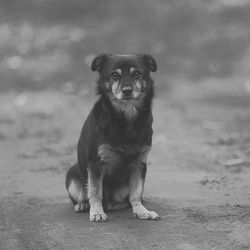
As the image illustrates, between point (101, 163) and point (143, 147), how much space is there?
0.42 metres

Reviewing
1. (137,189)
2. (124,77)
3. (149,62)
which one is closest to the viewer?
(124,77)

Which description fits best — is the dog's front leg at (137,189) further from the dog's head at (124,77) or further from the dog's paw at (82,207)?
the dog's head at (124,77)

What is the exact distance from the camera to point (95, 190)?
5727mm

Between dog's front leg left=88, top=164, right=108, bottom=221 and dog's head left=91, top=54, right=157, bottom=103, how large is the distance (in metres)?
0.71

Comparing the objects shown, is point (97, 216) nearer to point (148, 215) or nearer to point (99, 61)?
point (148, 215)

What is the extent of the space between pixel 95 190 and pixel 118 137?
56cm

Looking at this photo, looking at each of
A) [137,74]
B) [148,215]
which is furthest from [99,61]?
[148,215]

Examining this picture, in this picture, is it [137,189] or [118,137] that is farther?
[137,189]

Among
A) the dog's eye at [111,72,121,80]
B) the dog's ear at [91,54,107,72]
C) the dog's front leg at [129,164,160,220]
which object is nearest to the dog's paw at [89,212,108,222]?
the dog's front leg at [129,164,160,220]

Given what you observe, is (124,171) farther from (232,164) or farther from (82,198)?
(232,164)

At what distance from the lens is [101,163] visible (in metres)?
5.66

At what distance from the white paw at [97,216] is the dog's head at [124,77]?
42.4 inches

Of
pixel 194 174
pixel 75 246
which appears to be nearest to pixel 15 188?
pixel 194 174

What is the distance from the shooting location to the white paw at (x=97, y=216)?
221 inches
